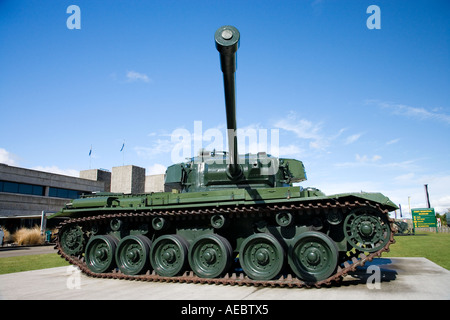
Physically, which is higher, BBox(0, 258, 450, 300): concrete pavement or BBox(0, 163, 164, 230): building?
BBox(0, 163, 164, 230): building

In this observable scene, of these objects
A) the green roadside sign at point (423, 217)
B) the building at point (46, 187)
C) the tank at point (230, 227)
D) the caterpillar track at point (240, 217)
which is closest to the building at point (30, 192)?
the building at point (46, 187)

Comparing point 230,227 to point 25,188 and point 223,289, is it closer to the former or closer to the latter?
point 223,289

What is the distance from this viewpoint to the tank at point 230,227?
27.9ft

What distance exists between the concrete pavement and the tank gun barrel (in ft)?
12.2

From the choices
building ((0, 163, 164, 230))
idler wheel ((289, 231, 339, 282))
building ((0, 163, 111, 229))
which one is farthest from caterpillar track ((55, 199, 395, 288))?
building ((0, 163, 111, 229))

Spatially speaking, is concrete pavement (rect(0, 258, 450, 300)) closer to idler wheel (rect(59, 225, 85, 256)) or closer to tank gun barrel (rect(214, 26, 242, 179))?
idler wheel (rect(59, 225, 85, 256))

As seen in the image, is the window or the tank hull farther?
the window

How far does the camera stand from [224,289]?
858 cm

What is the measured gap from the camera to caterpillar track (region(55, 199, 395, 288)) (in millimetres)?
8297

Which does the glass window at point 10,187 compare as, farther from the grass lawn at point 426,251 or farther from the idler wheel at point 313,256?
the idler wheel at point 313,256

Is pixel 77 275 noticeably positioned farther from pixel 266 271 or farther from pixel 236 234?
pixel 266 271

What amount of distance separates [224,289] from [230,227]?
233cm

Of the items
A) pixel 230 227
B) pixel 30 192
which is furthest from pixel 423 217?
pixel 30 192
